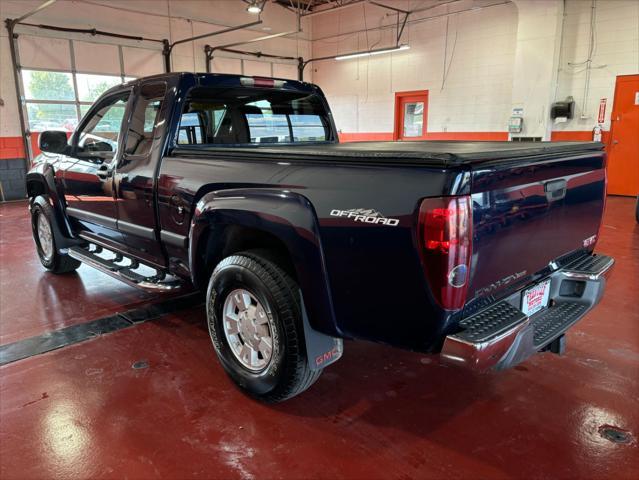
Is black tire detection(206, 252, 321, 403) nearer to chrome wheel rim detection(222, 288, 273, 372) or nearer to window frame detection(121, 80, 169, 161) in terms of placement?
chrome wheel rim detection(222, 288, 273, 372)

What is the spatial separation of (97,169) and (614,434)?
12.2 feet

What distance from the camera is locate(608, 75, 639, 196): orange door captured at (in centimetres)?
995

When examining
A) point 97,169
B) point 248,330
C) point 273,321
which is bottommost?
point 248,330

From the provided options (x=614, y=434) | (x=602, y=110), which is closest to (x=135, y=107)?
(x=614, y=434)

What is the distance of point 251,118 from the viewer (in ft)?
11.8

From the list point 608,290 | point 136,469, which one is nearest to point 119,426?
point 136,469

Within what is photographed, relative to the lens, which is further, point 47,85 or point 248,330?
point 47,85

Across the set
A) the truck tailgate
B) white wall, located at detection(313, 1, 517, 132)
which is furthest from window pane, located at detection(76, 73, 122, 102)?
the truck tailgate

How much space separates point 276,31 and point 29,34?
735 cm

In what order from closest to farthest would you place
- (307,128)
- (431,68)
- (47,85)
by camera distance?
(307,128) → (47,85) → (431,68)

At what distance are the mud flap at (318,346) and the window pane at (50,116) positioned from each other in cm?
1142

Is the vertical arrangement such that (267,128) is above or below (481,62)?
below

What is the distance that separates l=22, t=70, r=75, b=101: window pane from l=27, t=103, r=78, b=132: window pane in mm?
189

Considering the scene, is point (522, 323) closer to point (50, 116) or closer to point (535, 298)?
point (535, 298)
